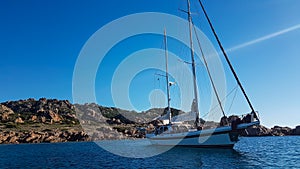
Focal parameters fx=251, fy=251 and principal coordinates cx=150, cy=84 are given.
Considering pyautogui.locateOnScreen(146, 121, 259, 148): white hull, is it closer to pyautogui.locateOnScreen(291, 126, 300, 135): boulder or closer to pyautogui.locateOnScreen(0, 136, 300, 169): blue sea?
pyautogui.locateOnScreen(0, 136, 300, 169): blue sea

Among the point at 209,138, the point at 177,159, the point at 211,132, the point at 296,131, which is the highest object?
the point at 296,131

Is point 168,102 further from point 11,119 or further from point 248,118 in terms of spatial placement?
point 11,119

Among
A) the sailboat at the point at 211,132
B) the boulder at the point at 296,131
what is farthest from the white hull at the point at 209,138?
the boulder at the point at 296,131

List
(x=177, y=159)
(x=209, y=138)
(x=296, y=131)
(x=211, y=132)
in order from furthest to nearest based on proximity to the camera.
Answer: (x=296, y=131)
(x=209, y=138)
(x=211, y=132)
(x=177, y=159)

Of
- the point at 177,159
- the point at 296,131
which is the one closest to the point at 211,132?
the point at 177,159

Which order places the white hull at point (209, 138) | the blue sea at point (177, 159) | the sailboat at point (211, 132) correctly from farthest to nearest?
the white hull at point (209, 138)
the sailboat at point (211, 132)
the blue sea at point (177, 159)

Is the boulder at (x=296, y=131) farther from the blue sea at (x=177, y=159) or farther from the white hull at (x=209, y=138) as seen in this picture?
the white hull at (x=209, y=138)

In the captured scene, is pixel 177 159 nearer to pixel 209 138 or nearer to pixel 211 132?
pixel 211 132

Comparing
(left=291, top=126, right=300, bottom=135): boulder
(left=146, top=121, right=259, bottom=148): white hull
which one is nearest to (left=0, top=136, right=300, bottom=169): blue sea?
(left=146, top=121, right=259, bottom=148): white hull

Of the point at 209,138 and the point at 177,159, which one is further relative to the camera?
the point at 209,138

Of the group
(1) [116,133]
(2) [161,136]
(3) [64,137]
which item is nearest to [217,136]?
(2) [161,136]

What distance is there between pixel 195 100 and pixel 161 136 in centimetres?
1430

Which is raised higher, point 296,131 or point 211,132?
point 296,131

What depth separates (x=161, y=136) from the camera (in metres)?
59.4
